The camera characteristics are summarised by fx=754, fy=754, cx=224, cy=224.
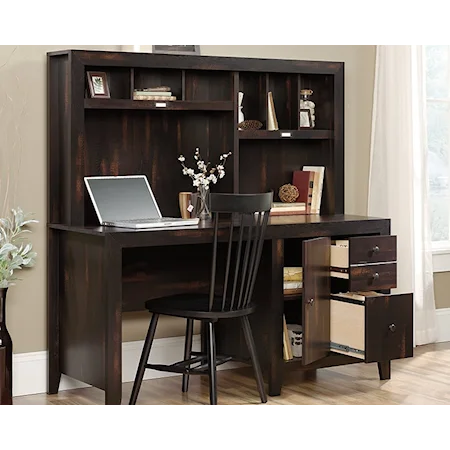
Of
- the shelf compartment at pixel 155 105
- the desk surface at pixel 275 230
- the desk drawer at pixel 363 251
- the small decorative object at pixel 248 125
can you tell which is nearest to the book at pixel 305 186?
the desk surface at pixel 275 230

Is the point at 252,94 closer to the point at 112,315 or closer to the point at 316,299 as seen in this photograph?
the point at 316,299

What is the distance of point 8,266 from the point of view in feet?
9.64

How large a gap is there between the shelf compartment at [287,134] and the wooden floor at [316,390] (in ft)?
3.49

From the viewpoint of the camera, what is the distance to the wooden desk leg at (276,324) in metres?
3.17

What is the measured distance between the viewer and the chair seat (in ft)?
9.27

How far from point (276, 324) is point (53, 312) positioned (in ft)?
3.13

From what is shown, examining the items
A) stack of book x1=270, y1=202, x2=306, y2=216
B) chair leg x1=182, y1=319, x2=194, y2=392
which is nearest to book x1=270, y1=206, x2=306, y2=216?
stack of book x1=270, y1=202, x2=306, y2=216

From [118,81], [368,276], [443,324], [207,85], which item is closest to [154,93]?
[118,81]

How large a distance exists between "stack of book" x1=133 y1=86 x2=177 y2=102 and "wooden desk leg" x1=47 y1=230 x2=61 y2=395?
68cm

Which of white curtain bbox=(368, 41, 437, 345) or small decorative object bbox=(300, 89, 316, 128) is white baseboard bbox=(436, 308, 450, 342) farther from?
small decorative object bbox=(300, 89, 316, 128)

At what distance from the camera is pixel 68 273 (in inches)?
124

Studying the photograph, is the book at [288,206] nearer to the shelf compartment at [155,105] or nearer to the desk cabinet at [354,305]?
the desk cabinet at [354,305]
